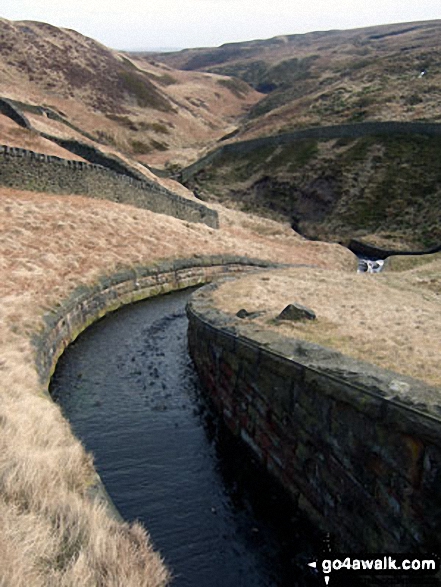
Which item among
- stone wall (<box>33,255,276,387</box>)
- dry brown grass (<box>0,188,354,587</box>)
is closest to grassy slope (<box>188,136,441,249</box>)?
dry brown grass (<box>0,188,354,587</box>)

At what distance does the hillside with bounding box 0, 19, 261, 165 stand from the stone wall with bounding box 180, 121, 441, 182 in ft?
18.5

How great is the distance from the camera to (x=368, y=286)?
22344 mm

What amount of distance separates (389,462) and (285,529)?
3.14 m

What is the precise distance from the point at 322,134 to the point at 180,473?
209 ft

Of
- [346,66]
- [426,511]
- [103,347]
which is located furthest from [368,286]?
[346,66]

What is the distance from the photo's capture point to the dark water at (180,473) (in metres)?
8.69

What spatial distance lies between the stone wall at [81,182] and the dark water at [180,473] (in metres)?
16.5

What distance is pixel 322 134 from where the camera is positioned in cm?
6712

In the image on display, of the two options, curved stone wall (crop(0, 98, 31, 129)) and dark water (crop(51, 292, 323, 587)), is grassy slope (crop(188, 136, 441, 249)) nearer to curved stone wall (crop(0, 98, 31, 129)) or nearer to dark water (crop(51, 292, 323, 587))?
curved stone wall (crop(0, 98, 31, 129))

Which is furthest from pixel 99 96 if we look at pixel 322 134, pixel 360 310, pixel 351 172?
pixel 360 310

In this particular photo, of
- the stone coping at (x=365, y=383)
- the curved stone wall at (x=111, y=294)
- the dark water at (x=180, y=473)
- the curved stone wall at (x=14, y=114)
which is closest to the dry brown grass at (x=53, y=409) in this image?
the curved stone wall at (x=111, y=294)

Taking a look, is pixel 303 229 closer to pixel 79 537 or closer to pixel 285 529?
pixel 285 529

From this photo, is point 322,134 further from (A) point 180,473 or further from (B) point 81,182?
(A) point 180,473

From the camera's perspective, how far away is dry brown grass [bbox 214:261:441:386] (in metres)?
10.7
